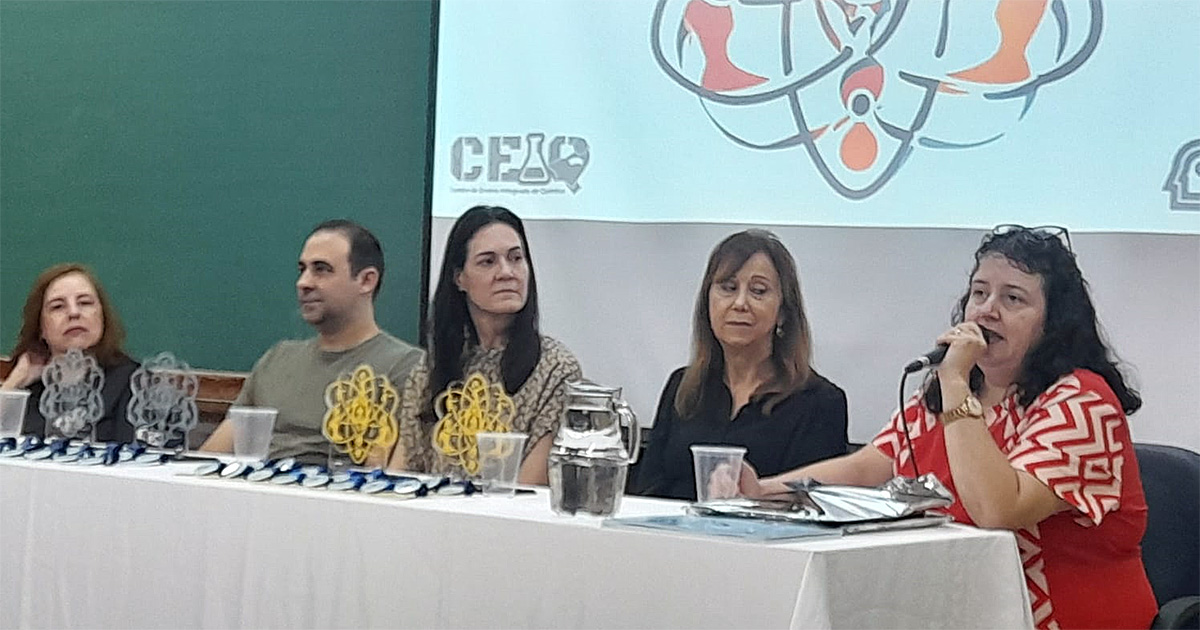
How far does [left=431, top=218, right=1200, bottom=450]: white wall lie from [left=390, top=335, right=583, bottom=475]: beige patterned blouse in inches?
5.8

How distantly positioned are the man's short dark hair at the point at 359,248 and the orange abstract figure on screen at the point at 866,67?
847 millimetres

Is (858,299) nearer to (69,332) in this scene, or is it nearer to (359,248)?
(359,248)

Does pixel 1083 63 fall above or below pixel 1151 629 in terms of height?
above

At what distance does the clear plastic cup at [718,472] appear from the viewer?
2414 millimetres

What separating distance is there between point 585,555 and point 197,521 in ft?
2.49

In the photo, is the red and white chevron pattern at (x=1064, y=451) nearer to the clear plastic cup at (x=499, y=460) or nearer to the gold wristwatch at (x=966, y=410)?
the gold wristwatch at (x=966, y=410)

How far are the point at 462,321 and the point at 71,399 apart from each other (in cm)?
102

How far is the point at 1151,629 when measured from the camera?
295cm

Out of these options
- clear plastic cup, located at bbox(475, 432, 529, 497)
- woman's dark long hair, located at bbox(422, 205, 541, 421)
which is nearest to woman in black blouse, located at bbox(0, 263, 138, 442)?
woman's dark long hair, located at bbox(422, 205, 541, 421)

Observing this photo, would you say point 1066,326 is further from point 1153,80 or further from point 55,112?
point 55,112

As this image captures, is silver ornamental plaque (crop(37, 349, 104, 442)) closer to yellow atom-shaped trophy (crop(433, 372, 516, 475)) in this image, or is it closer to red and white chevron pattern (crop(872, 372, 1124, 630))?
yellow atom-shaped trophy (crop(433, 372, 516, 475))

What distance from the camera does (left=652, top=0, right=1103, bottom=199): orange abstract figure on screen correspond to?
3.28 meters

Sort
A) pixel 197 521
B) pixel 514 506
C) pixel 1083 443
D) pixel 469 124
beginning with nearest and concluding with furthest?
pixel 514 506, pixel 197 521, pixel 1083 443, pixel 469 124

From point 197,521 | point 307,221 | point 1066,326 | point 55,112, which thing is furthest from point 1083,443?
point 55,112
